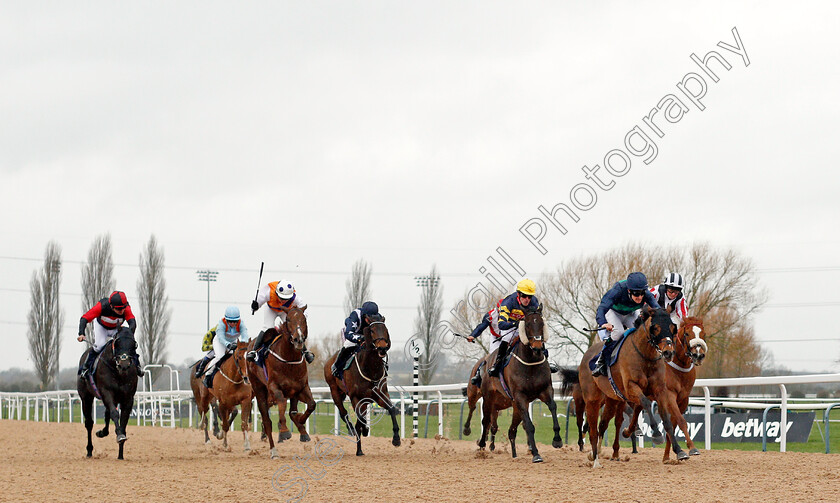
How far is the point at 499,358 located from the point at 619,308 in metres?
1.79

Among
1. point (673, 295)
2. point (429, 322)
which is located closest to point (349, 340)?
point (673, 295)

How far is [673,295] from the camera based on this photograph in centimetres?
1015

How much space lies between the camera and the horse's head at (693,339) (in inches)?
361

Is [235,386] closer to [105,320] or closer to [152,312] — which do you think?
[105,320]

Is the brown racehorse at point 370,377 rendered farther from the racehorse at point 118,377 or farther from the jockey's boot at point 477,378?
the racehorse at point 118,377

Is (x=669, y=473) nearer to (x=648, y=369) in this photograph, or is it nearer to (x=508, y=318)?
(x=648, y=369)

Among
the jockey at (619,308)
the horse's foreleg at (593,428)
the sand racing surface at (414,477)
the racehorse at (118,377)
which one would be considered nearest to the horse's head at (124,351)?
the racehorse at (118,377)

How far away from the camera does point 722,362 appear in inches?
1403

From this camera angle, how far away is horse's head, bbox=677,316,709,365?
9.18m

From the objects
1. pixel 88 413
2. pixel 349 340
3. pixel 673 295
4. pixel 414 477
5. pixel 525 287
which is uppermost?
pixel 525 287

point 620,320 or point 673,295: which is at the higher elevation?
point 673,295

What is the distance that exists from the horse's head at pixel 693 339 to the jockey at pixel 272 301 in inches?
199

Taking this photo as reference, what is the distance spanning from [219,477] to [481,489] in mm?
2931

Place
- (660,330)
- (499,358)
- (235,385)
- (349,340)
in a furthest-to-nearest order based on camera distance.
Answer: (235,385)
(349,340)
(499,358)
(660,330)
